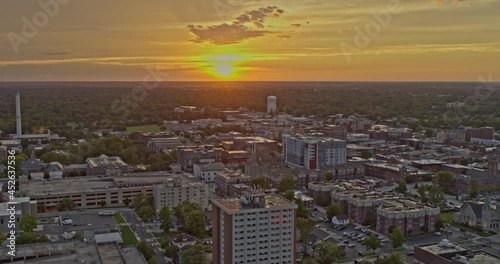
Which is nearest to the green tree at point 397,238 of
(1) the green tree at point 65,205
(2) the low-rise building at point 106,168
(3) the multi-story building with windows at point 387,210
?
(3) the multi-story building with windows at point 387,210

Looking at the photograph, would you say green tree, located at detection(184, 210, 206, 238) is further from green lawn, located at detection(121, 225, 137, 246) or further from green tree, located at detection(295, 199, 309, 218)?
green tree, located at detection(295, 199, 309, 218)

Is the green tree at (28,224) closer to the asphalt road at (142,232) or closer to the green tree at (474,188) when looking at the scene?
the asphalt road at (142,232)

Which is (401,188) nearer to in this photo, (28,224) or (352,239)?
(352,239)

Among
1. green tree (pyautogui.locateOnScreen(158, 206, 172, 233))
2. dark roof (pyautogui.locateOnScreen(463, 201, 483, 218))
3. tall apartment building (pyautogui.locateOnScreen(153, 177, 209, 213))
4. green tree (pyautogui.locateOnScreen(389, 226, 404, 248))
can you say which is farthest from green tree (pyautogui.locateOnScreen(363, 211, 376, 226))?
green tree (pyautogui.locateOnScreen(158, 206, 172, 233))

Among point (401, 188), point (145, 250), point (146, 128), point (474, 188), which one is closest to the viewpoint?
point (145, 250)

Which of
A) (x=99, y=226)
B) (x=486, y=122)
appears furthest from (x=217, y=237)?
(x=486, y=122)

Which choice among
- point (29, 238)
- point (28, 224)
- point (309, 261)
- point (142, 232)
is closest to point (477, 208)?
point (309, 261)
